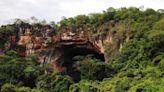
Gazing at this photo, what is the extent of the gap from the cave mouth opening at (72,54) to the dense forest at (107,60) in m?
0.11

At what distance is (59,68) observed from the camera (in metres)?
34.0

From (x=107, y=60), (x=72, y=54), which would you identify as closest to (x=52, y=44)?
(x=72, y=54)

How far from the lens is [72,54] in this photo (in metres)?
35.3

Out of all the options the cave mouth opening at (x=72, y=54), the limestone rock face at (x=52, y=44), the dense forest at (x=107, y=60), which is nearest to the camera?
the dense forest at (x=107, y=60)

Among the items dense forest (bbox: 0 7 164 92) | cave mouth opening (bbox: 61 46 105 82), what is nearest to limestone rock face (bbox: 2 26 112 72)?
cave mouth opening (bbox: 61 46 105 82)

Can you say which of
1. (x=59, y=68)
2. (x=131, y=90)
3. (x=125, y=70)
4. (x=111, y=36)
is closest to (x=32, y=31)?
(x=59, y=68)

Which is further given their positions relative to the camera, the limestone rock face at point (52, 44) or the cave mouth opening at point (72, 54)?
the cave mouth opening at point (72, 54)

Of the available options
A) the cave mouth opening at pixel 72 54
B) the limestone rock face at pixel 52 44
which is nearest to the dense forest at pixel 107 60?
the cave mouth opening at pixel 72 54

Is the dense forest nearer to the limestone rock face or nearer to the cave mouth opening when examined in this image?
the cave mouth opening

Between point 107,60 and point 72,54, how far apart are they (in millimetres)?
4941

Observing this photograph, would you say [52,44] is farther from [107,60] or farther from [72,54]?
[107,60]

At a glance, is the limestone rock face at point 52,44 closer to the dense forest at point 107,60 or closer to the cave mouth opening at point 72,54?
the cave mouth opening at point 72,54

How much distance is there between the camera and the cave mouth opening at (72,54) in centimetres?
3359

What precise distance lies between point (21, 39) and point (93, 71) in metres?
7.73
